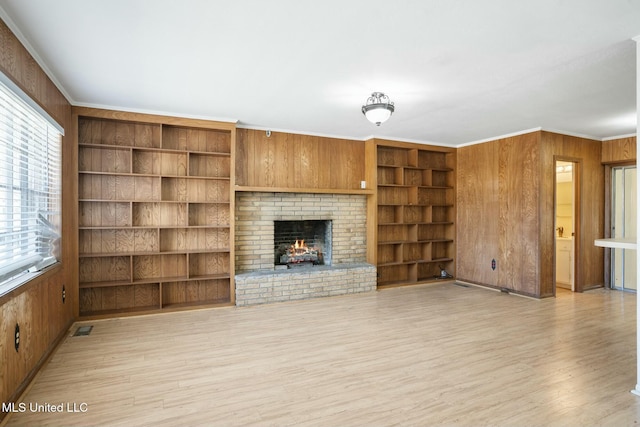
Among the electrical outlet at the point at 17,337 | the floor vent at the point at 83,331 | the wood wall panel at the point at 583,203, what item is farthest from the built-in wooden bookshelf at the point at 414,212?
the electrical outlet at the point at 17,337

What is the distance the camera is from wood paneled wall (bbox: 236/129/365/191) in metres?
5.17

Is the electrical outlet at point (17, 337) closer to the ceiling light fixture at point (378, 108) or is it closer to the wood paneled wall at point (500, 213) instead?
the ceiling light fixture at point (378, 108)

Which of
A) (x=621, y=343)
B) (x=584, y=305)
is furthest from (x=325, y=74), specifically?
(x=584, y=305)

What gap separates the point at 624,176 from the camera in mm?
5855

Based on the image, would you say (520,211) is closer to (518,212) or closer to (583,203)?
(518,212)

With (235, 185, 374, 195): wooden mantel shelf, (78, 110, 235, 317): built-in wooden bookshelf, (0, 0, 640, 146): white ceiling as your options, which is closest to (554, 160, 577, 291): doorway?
(0, 0, 640, 146): white ceiling

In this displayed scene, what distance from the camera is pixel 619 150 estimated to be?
5652 millimetres

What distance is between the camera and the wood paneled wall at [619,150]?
5488mm

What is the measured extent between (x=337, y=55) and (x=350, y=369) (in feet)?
8.42

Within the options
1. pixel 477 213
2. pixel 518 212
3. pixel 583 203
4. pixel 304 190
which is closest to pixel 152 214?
pixel 304 190

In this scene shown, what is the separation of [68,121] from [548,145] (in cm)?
642

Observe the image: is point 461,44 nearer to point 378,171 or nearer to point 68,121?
point 378,171

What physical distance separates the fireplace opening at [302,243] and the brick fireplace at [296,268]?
10 centimetres

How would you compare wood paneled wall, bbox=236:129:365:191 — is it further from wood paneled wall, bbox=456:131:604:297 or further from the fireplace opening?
wood paneled wall, bbox=456:131:604:297
